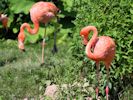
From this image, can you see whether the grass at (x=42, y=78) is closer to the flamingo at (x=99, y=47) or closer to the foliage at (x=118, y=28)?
the foliage at (x=118, y=28)

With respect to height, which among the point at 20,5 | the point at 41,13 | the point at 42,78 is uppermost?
the point at 41,13

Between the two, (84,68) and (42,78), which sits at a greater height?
(84,68)

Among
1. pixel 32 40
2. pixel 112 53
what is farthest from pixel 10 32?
pixel 112 53

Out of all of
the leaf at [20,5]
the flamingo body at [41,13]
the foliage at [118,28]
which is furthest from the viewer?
the leaf at [20,5]

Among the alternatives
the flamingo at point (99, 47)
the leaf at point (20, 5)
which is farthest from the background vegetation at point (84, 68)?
the leaf at point (20, 5)

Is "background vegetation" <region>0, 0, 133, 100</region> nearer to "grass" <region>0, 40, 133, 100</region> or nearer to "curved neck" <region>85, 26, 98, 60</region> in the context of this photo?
"grass" <region>0, 40, 133, 100</region>

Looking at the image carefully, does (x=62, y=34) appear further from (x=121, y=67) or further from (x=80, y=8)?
(x=121, y=67)

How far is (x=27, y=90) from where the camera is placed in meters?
6.88

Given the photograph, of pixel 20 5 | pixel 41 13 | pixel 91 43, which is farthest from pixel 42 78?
pixel 20 5

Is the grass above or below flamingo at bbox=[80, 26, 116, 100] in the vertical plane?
below

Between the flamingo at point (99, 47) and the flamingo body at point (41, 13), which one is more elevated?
the flamingo at point (99, 47)

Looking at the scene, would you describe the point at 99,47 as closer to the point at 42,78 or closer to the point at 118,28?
the point at 118,28

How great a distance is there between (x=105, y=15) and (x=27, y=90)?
1592mm

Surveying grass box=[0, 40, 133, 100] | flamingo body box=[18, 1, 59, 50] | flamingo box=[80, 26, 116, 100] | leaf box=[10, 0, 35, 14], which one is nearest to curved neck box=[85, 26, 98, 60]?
flamingo box=[80, 26, 116, 100]
